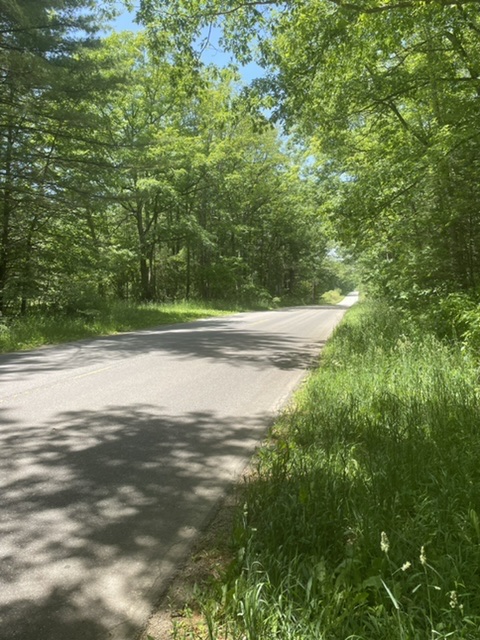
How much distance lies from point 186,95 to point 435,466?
8203 millimetres

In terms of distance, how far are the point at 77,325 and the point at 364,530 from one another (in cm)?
1332

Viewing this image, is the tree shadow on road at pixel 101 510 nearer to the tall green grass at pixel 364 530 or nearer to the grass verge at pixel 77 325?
the tall green grass at pixel 364 530

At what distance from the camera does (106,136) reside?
→ 47.4 ft

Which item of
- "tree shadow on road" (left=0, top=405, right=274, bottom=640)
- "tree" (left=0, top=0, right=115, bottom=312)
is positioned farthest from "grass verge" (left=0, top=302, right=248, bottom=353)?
"tree shadow on road" (left=0, top=405, right=274, bottom=640)

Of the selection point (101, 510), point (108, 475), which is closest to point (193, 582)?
point (101, 510)

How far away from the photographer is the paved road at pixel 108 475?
2.36m

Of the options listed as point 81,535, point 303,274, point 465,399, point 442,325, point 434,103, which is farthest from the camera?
point 303,274

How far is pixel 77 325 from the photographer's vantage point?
47.0 feet

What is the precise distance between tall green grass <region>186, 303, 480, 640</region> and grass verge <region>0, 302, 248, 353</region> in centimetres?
941

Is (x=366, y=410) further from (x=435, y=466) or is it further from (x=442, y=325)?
(x=442, y=325)

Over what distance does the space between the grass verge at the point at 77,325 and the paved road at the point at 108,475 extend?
3504mm

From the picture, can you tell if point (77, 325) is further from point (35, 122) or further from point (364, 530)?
point (364, 530)

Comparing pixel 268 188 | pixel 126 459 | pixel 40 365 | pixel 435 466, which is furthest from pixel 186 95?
pixel 268 188

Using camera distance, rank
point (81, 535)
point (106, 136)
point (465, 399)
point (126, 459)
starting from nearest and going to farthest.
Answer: point (81, 535)
point (126, 459)
point (465, 399)
point (106, 136)
